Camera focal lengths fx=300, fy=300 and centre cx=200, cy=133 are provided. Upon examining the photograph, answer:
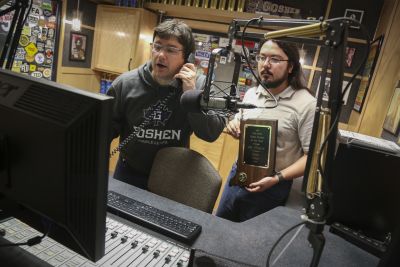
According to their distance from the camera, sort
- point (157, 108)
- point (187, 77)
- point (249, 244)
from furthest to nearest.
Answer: point (157, 108)
point (187, 77)
point (249, 244)

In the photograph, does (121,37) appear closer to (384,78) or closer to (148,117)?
(148,117)

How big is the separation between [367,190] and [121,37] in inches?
123

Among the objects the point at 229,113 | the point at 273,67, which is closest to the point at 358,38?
the point at 273,67

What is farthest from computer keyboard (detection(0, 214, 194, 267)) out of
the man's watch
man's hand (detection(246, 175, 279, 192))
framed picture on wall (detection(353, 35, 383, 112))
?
framed picture on wall (detection(353, 35, 383, 112))

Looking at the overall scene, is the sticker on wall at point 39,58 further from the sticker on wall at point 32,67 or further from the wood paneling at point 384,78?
the wood paneling at point 384,78

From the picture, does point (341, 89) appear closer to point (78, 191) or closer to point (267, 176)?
point (78, 191)

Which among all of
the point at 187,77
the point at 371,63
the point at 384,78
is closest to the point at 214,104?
the point at 187,77

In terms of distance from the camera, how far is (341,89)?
57cm

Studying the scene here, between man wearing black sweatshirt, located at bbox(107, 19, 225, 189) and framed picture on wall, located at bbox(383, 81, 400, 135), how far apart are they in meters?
0.98

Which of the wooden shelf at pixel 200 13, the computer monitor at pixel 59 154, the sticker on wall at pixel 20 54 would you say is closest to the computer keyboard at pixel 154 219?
the computer monitor at pixel 59 154

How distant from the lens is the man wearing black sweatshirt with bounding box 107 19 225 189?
4.90 feet

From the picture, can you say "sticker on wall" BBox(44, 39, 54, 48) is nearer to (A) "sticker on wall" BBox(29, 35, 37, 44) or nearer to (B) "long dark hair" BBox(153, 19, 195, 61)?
(A) "sticker on wall" BBox(29, 35, 37, 44)

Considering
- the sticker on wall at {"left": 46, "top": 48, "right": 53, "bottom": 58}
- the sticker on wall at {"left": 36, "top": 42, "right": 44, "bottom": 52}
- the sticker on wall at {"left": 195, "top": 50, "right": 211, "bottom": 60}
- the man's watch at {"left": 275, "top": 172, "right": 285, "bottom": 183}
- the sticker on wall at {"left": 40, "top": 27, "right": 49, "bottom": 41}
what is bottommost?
the man's watch at {"left": 275, "top": 172, "right": 285, "bottom": 183}

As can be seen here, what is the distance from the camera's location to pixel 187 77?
1.45 m
